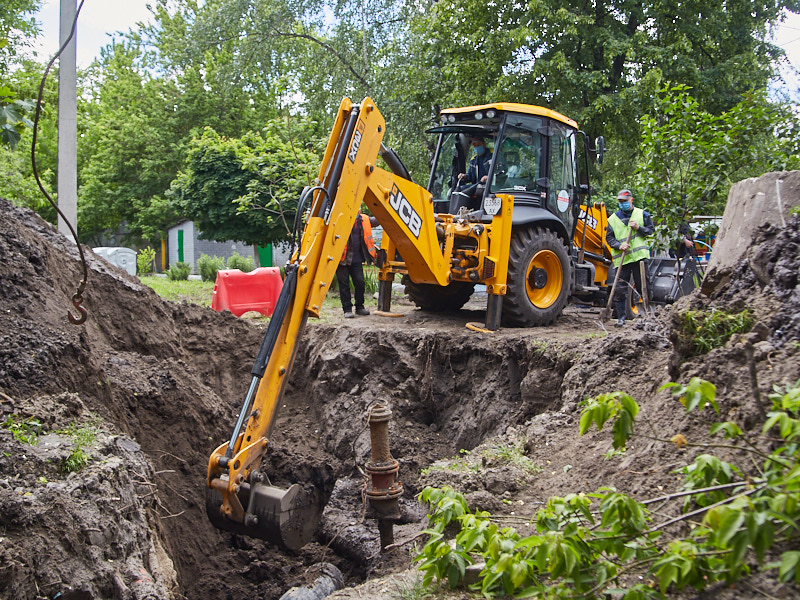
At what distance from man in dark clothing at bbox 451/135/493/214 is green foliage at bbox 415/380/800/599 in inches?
241

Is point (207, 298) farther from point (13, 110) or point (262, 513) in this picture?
point (13, 110)

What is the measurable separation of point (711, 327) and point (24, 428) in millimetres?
3941

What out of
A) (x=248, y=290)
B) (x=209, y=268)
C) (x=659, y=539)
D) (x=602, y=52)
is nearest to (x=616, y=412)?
(x=659, y=539)

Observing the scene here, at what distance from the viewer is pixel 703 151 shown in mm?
6570

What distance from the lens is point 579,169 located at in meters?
9.48

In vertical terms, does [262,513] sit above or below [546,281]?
below

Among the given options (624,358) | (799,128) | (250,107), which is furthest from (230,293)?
(250,107)

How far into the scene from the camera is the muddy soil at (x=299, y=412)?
3.27m

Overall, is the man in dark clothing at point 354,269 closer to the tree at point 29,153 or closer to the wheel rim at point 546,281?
the wheel rim at point 546,281

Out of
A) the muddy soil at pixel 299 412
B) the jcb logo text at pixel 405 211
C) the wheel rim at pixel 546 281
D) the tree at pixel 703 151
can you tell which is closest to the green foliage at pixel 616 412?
the muddy soil at pixel 299 412

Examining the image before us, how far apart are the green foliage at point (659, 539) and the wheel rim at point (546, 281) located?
569 centimetres

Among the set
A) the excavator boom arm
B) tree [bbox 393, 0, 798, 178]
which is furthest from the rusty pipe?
tree [bbox 393, 0, 798, 178]

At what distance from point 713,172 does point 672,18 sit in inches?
360

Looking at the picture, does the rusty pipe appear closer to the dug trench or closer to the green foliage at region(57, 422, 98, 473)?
the dug trench
